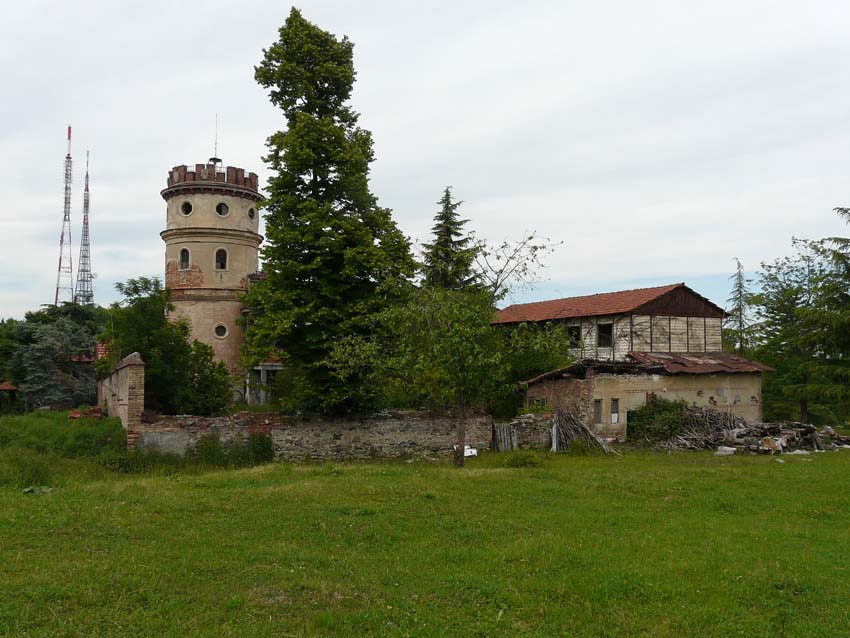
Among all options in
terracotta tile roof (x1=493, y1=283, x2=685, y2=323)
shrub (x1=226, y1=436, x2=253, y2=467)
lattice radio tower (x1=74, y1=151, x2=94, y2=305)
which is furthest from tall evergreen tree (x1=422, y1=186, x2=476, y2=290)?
lattice radio tower (x1=74, y1=151, x2=94, y2=305)

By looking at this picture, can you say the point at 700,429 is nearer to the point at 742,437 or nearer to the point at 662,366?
the point at 742,437

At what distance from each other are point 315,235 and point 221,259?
13365 mm

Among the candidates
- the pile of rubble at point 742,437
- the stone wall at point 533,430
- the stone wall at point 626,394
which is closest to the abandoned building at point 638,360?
the stone wall at point 626,394

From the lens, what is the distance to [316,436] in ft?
72.0

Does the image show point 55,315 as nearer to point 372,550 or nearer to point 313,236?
point 313,236

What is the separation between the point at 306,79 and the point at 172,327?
10.7 metres

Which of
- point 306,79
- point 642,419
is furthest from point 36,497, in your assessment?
point 642,419

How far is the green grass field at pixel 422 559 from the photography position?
6.98 meters

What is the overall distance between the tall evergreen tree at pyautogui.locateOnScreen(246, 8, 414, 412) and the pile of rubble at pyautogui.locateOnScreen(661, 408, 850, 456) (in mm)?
13133

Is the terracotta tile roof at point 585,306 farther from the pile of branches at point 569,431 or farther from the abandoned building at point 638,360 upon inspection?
the pile of branches at point 569,431

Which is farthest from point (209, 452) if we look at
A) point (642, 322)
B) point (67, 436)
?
point (642, 322)

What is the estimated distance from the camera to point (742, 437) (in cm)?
2514

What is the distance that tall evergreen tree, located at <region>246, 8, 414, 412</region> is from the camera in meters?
20.6

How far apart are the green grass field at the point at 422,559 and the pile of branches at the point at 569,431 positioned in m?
9.18
